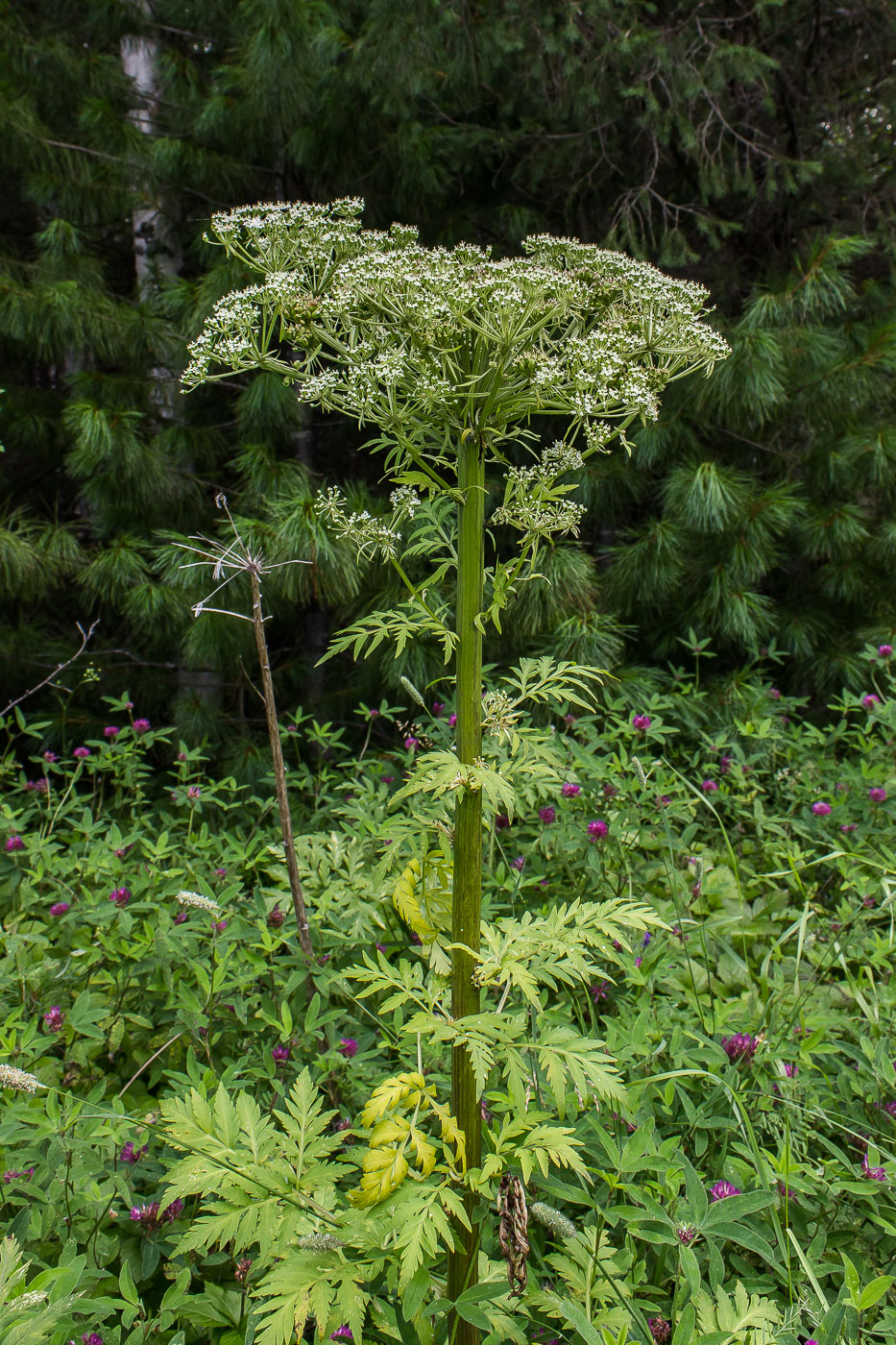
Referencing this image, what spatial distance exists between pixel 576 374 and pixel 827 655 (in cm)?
305

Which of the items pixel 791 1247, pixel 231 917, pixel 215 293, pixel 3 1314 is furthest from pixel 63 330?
pixel 791 1247

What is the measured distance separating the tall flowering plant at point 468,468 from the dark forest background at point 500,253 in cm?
184

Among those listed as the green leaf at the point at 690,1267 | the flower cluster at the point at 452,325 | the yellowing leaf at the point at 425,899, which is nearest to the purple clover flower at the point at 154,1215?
the yellowing leaf at the point at 425,899

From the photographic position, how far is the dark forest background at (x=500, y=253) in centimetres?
335

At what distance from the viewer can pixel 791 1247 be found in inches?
55.1

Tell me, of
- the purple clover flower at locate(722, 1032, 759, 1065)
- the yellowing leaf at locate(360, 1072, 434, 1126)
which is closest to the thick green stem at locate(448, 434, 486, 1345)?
the yellowing leaf at locate(360, 1072, 434, 1126)

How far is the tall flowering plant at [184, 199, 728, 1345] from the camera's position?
1087 millimetres

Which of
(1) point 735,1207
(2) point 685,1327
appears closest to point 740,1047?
(1) point 735,1207

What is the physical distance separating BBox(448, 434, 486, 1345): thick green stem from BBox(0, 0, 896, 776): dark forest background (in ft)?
6.36

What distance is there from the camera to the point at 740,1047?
5.27 ft

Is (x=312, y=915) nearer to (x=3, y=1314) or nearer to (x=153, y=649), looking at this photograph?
(x=3, y=1314)

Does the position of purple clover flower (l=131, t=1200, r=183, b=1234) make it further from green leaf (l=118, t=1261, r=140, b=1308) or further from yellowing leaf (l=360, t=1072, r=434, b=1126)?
yellowing leaf (l=360, t=1072, r=434, b=1126)

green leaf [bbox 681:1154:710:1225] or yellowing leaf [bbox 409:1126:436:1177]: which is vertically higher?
yellowing leaf [bbox 409:1126:436:1177]

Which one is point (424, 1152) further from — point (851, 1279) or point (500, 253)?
point (500, 253)
